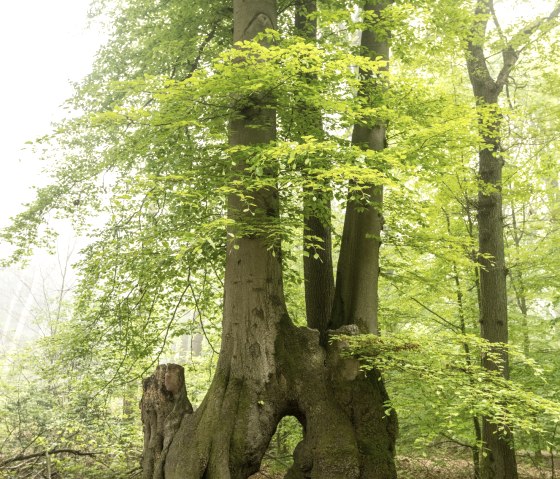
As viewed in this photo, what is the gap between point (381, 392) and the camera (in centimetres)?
490

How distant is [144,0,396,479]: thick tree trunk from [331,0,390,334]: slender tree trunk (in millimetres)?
615

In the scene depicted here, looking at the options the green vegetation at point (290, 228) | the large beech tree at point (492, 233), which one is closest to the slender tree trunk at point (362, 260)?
the green vegetation at point (290, 228)

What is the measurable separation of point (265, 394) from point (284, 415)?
347 millimetres

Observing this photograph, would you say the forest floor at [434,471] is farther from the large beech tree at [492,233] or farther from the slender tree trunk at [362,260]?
the slender tree trunk at [362,260]

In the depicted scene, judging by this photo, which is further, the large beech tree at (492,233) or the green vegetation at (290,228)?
the large beech tree at (492,233)

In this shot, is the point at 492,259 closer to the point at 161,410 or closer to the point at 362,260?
the point at 362,260

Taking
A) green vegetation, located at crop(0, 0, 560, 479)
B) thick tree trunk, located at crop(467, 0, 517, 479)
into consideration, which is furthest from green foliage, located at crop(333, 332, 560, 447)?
thick tree trunk, located at crop(467, 0, 517, 479)

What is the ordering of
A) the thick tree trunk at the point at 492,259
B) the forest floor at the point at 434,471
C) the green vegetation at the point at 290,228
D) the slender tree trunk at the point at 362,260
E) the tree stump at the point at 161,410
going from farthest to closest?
the forest floor at the point at 434,471, the thick tree trunk at the point at 492,259, the slender tree trunk at the point at 362,260, the tree stump at the point at 161,410, the green vegetation at the point at 290,228

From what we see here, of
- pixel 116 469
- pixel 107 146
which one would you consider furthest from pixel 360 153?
pixel 116 469

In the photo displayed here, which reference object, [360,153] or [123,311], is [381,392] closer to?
[360,153]

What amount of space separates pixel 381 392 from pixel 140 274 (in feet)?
10.1

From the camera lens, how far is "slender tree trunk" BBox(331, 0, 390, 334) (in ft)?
17.6

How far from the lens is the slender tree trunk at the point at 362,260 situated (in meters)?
5.37

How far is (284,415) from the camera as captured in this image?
4.64 metres
